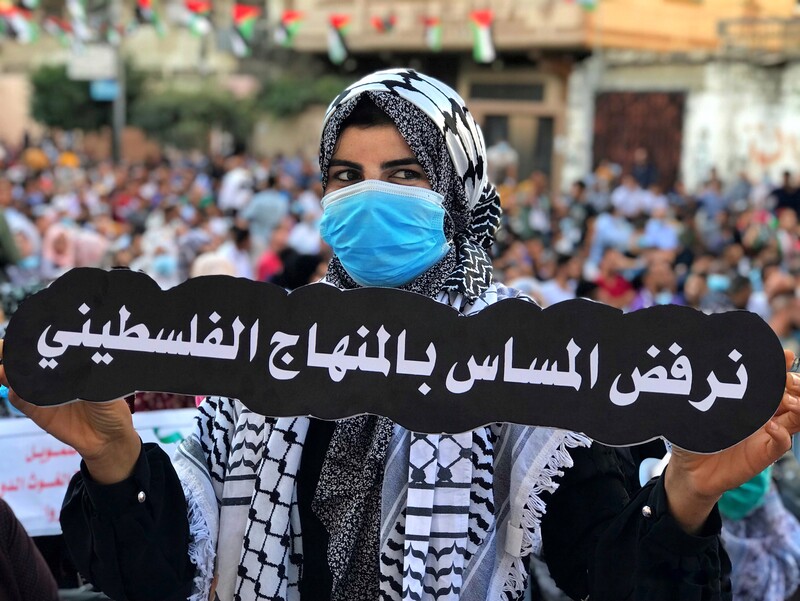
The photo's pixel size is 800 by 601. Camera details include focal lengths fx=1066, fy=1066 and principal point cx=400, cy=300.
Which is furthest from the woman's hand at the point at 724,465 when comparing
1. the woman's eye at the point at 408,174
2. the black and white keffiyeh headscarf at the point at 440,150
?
the woman's eye at the point at 408,174

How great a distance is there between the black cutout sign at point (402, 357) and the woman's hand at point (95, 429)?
0.16ft

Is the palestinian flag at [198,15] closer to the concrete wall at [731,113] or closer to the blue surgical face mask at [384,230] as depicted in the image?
the concrete wall at [731,113]

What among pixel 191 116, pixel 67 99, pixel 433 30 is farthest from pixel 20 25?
pixel 67 99

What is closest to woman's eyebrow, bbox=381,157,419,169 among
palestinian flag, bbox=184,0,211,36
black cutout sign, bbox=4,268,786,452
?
black cutout sign, bbox=4,268,786,452

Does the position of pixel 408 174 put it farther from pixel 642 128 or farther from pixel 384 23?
pixel 384 23

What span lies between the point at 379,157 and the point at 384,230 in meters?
0.13

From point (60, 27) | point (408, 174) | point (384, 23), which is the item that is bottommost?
point (408, 174)

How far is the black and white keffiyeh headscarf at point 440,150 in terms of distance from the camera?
1.84 m

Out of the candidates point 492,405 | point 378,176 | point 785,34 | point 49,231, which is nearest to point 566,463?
point 492,405

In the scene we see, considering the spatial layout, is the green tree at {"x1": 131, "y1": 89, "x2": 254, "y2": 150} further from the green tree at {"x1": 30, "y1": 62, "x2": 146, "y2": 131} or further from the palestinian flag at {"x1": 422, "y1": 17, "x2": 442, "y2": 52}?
the palestinian flag at {"x1": 422, "y1": 17, "x2": 442, "y2": 52}

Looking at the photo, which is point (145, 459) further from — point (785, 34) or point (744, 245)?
point (785, 34)

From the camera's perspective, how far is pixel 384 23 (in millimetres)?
22656

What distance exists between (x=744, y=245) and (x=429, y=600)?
10.5 metres

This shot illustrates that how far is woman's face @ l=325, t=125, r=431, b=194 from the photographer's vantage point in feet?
6.01
